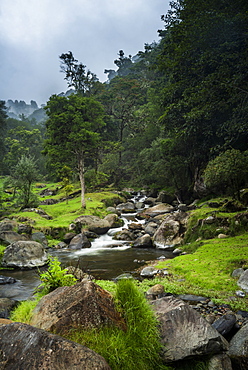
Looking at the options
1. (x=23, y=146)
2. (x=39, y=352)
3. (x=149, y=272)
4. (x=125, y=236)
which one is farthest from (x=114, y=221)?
(x=23, y=146)

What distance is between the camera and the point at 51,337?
2949mm

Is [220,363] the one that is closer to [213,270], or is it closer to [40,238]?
[213,270]

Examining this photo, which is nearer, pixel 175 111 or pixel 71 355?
pixel 71 355

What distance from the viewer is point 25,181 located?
2486 centimetres

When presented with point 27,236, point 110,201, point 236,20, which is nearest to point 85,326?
point 27,236

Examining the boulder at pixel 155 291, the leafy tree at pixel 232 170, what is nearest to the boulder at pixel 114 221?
the leafy tree at pixel 232 170

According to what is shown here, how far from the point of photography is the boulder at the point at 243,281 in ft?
22.3

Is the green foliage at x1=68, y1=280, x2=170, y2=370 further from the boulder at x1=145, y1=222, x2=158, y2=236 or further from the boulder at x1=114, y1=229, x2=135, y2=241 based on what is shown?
the boulder at x1=145, y1=222, x2=158, y2=236

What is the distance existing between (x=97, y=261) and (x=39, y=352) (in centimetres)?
1066

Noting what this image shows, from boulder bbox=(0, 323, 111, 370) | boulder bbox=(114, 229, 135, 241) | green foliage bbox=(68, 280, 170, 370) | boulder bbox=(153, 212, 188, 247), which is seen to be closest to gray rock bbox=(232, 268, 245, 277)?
Answer: green foliage bbox=(68, 280, 170, 370)

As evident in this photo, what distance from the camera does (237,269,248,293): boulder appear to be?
22.3ft

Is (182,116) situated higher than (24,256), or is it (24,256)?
(182,116)

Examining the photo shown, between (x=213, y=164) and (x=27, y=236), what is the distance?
14231 mm

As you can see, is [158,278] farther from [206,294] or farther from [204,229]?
[204,229]
